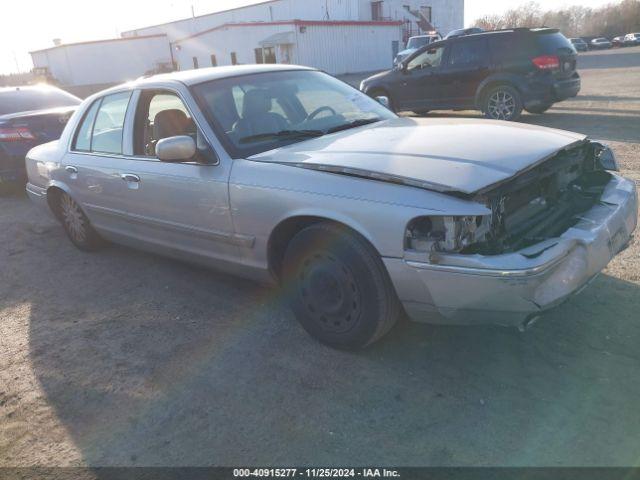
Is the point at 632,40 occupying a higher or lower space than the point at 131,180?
lower

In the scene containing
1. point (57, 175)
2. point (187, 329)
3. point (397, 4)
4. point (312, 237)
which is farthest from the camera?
point (397, 4)

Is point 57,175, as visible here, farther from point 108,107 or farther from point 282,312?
point 282,312

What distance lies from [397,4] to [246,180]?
46.2 meters

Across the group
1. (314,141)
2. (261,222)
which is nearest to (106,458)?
(261,222)

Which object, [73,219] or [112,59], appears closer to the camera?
[73,219]

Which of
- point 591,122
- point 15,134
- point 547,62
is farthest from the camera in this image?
point 591,122

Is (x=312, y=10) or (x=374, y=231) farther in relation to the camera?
(x=312, y=10)

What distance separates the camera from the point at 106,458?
246 cm

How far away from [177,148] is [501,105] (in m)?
8.18

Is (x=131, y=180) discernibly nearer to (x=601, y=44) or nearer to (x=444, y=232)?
(x=444, y=232)

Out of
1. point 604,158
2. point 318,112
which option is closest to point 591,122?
point 604,158

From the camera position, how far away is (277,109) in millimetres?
3699

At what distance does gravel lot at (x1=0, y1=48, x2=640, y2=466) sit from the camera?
2.35m

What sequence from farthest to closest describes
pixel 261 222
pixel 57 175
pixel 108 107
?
pixel 57 175
pixel 108 107
pixel 261 222
